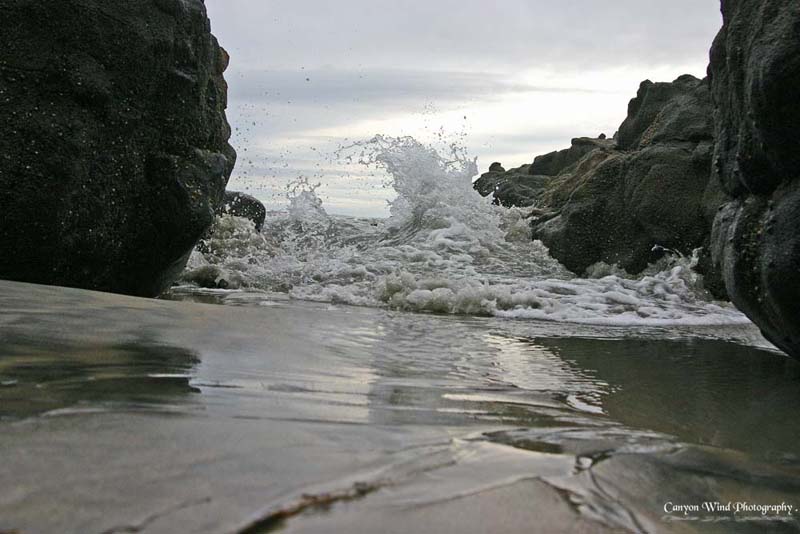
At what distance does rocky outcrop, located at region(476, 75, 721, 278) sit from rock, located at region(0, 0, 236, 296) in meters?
5.77

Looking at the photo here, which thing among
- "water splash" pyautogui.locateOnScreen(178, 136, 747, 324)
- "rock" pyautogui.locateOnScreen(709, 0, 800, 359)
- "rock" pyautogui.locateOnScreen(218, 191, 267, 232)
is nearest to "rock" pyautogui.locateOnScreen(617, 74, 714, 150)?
"water splash" pyautogui.locateOnScreen(178, 136, 747, 324)

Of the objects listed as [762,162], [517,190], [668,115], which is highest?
[668,115]

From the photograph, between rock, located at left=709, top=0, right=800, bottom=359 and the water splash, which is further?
the water splash

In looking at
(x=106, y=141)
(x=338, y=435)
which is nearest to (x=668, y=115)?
(x=106, y=141)

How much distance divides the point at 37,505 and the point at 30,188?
3253 mm

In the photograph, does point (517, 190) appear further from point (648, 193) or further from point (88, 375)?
point (88, 375)

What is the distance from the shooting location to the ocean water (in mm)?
1060

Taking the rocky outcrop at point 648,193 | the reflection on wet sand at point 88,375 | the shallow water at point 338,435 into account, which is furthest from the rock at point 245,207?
the reflection on wet sand at point 88,375

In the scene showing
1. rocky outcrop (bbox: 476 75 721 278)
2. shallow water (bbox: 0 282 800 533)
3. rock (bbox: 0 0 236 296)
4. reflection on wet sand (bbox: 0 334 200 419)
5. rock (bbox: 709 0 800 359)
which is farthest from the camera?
rocky outcrop (bbox: 476 75 721 278)

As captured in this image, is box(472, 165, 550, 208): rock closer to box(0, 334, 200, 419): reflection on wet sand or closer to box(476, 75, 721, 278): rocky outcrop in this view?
box(476, 75, 721, 278): rocky outcrop

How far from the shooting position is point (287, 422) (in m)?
1.55

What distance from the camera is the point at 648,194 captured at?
8.85 m

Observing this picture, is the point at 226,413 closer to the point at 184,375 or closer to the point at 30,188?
the point at 184,375

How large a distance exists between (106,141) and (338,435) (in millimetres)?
3368
